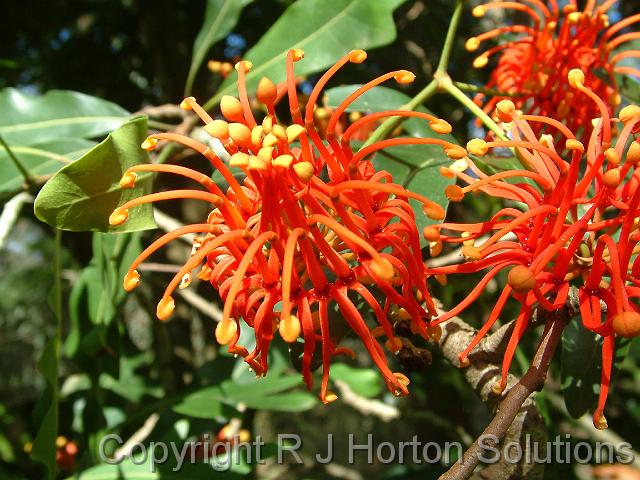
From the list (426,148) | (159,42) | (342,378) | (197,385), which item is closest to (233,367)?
(197,385)

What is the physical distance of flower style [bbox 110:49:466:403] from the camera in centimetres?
71

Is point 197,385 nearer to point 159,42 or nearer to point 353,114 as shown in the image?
point 353,114

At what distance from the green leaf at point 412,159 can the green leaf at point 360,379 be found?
0.84 m

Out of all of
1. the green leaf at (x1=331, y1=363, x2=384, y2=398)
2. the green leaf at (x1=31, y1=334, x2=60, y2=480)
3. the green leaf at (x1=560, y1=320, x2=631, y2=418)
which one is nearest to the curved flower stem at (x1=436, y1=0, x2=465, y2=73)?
the green leaf at (x1=560, y1=320, x2=631, y2=418)

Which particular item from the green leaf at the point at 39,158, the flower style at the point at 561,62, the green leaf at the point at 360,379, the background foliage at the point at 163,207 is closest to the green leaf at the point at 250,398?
the background foliage at the point at 163,207

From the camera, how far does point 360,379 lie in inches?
73.2

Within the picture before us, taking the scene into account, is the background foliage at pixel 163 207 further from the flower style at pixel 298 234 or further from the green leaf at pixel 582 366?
the flower style at pixel 298 234

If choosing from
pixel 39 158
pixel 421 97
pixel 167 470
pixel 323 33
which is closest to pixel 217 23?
pixel 323 33

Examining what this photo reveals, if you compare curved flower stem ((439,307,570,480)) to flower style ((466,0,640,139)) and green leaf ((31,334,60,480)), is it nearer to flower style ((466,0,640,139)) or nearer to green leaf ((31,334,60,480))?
flower style ((466,0,640,139))

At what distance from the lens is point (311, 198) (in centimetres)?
74

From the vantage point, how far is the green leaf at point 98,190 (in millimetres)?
780

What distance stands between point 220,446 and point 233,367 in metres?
0.21

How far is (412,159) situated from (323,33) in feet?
1.12

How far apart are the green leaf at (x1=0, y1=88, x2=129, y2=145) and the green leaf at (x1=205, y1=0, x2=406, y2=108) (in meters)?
0.36
